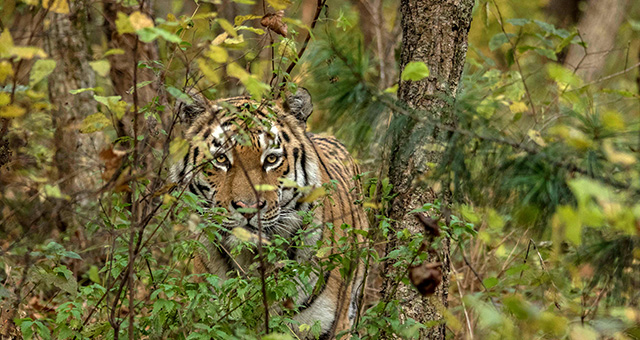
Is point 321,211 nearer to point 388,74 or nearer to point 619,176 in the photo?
point 619,176

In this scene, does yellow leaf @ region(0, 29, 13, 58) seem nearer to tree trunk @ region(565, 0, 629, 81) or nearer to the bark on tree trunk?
the bark on tree trunk

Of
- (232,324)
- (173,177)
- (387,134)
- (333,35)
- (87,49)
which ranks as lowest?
(232,324)

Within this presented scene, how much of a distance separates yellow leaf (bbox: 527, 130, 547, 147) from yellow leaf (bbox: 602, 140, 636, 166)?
0.88 ft

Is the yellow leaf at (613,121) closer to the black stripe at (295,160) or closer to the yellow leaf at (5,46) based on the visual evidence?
the yellow leaf at (5,46)

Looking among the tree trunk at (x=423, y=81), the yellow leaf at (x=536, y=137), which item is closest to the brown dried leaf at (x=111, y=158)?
the tree trunk at (x=423, y=81)

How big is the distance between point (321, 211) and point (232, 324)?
4.18ft

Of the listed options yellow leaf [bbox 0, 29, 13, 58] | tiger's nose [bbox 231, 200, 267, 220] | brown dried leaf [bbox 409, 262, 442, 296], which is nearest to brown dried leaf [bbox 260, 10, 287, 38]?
tiger's nose [bbox 231, 200, 267, 220]

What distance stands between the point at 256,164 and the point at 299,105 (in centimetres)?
52

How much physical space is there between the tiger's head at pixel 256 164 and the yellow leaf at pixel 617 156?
202 centimetres

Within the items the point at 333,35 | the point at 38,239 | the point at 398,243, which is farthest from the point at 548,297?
the point at 38,239

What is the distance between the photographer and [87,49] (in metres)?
5.89

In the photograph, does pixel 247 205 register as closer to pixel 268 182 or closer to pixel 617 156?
pixel 268 182

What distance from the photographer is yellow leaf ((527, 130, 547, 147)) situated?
2.29m

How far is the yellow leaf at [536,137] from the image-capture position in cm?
229
